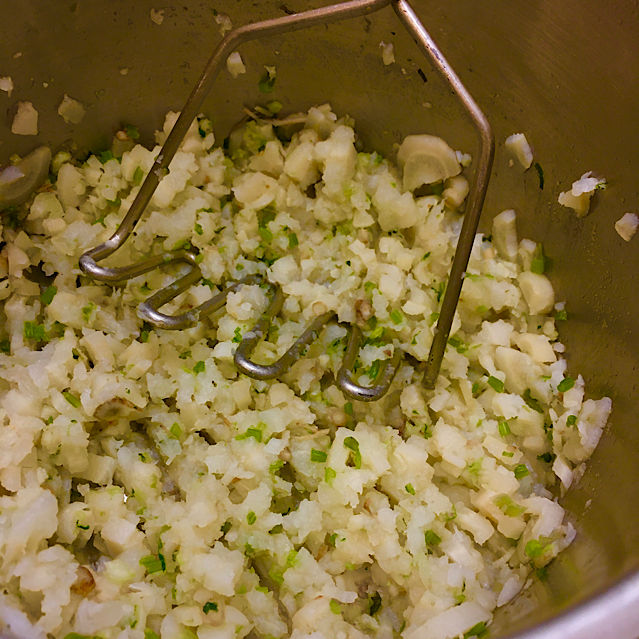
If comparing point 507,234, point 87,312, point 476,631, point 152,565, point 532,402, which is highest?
point 507,234

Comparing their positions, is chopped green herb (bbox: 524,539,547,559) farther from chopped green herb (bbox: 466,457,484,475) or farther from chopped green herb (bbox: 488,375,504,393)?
chopped green herb (bbox: 488,375,504,393)

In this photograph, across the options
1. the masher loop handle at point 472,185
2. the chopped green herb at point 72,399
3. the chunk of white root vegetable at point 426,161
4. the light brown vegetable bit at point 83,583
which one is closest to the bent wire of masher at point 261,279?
the masher loop handle at point 472,185

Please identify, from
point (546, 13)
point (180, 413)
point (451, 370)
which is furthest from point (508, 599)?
point (546, 13)

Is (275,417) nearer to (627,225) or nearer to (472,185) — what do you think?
(472,185)

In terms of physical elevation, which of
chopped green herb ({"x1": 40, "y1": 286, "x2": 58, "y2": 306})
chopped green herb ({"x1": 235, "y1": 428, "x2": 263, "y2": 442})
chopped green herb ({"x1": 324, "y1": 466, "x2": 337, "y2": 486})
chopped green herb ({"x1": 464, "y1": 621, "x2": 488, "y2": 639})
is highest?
chopped green herb ({"x1": 464, "y1": 621, "x2": 488, "y2": 639})

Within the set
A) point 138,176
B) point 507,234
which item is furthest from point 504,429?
point 138,176

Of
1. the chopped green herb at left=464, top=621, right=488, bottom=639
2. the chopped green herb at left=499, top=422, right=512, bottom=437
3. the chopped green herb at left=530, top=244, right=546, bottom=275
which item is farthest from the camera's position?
the chopped green herb at left=530, top=244, right=546, bottom=275

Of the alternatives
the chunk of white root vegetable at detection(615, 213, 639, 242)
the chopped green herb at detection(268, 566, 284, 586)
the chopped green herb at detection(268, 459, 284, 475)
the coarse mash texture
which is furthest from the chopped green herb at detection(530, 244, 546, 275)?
the chopped green herb at detection(268, 566, 284, 586)

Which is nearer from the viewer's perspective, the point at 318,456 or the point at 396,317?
the point at 318,456
